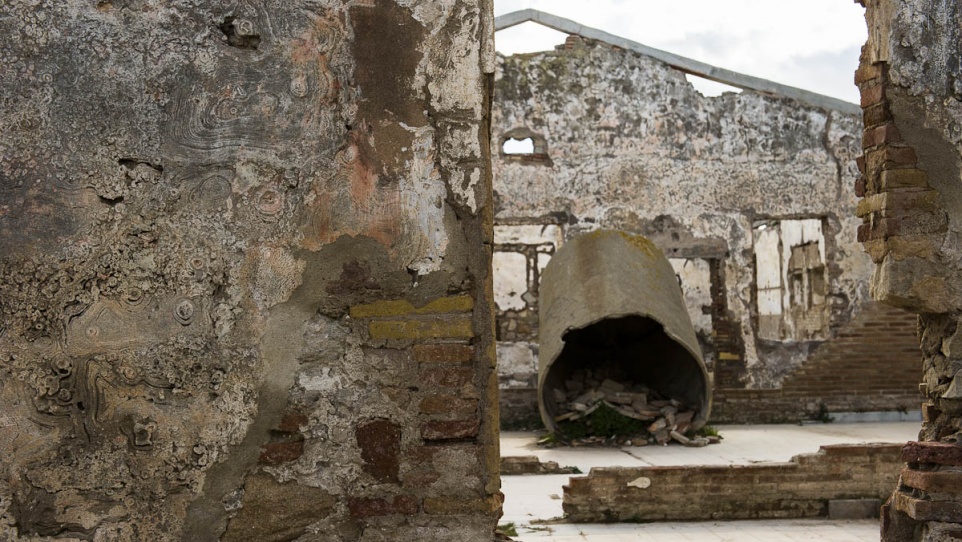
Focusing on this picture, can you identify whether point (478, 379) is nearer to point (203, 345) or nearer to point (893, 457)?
point (203, 345)

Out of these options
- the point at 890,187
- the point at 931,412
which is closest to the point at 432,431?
the point at 890,187

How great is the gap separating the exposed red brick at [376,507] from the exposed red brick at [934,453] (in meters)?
2.52

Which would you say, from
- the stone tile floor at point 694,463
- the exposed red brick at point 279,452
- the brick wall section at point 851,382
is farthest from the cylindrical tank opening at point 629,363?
the exposed red brick at point 279,452

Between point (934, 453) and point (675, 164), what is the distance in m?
7.67

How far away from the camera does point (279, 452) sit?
263 cm

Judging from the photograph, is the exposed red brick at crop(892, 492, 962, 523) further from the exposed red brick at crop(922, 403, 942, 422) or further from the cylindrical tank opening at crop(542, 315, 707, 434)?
the cylindrical tank opening at crop(542, 315, 707, 434)

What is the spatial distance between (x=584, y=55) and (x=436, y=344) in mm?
9250

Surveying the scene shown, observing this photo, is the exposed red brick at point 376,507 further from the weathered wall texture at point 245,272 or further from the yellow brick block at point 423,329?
the yellow brick block at point 423,329

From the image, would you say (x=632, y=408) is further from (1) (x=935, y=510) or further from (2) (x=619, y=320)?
(1) (x=935, y=510)

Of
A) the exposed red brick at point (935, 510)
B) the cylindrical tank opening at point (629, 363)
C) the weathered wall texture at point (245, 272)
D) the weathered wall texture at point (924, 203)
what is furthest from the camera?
the cylindrical tank opening at point (629, 363)

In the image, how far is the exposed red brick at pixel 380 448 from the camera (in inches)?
104

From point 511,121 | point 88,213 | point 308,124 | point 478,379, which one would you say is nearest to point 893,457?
point 478,379

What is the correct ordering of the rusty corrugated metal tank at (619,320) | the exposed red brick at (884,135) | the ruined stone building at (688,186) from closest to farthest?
the exposed red brick at (884,135)
the rusty corrugated metal tank at (619,320)
the ruined stone building at (688,186)

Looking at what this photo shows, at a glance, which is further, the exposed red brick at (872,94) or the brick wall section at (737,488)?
the brick wall section at (737,488)
